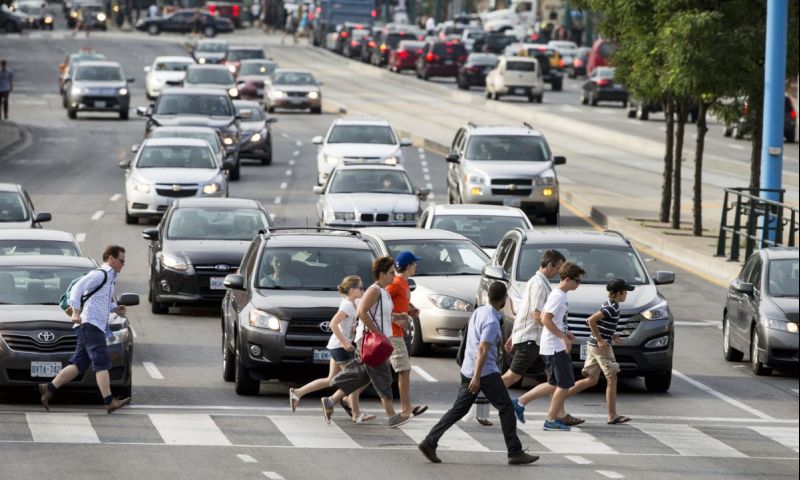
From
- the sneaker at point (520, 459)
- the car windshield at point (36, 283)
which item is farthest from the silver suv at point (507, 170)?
the sneaker at point (520, 459)

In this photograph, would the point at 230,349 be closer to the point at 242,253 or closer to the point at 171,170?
the point at 242,253

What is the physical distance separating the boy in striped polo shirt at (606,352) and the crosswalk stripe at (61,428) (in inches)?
170

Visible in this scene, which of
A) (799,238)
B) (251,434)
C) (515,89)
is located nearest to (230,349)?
(251,434)

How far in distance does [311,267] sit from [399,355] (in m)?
2.83

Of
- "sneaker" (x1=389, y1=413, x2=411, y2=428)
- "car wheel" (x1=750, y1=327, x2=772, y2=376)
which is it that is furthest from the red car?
"sneaker" (x1=389, y1=413, x2=411, y2=428)

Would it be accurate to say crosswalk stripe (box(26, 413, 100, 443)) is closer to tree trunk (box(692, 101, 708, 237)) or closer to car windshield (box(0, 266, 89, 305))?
car windshield (box(0, 266, 89, 305))

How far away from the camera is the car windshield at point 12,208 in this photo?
2677 centimetres

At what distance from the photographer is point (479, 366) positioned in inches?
585

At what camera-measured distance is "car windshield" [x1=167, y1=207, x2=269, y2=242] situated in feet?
85.2

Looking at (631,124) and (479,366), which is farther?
(631,124)

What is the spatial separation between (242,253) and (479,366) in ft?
34.4

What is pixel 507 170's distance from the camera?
3744 centimetres

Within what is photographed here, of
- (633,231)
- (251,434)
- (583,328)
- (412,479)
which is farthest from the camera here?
(633,231)

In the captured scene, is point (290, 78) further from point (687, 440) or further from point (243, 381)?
point (687, 440)
